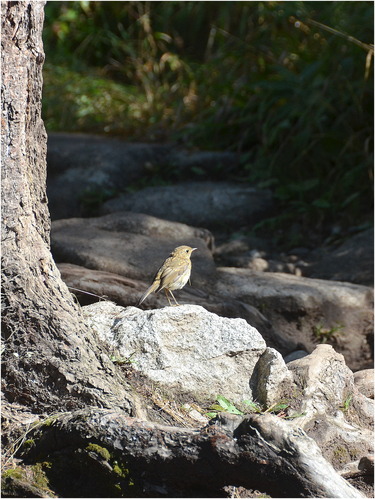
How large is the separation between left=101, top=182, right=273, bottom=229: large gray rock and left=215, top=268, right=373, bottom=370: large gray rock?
7.72ft

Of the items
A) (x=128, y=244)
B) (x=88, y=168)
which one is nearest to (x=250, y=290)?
(x=128, y=244)

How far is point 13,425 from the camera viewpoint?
2986mm

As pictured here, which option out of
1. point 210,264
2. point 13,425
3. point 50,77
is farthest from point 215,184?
point 13,425

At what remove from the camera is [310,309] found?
5.68m

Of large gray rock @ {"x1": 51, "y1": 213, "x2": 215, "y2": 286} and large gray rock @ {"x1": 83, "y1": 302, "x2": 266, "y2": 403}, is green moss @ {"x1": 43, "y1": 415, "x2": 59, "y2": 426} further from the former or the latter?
large gray rock @ {"x1": 51, "y1": 213, "x2": 215, "y2": 286}

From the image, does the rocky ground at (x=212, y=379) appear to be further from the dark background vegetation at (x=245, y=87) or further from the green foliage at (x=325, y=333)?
the dark background vegetation at (x=245, y=87)

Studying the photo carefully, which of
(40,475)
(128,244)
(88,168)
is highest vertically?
(40,475)

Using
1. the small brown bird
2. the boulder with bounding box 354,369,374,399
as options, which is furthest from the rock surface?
the boulder with bounding box 354,369,374,399

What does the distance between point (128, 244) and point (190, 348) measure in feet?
7.66

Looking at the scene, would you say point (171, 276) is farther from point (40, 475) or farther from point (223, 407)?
point (40, 475)

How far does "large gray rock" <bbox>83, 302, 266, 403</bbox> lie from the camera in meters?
3.50

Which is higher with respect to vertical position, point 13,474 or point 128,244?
point 13,474

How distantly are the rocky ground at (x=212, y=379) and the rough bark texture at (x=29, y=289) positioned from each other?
A: 0.40ft

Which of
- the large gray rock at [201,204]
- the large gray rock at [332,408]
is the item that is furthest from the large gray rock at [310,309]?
the large gray rock at [201,204]
